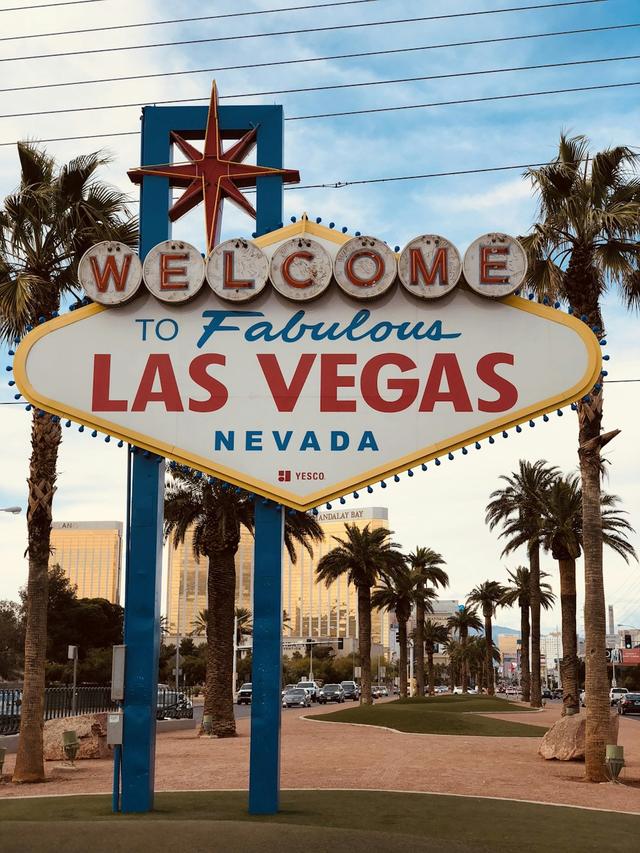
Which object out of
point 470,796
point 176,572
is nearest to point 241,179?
point 470,796

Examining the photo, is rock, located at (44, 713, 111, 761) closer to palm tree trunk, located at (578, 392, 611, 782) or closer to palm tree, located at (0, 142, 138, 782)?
palm tree, located at (0, 142, 138, 782)

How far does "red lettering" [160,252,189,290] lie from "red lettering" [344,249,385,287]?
2.48m

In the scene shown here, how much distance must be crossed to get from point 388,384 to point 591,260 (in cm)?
987

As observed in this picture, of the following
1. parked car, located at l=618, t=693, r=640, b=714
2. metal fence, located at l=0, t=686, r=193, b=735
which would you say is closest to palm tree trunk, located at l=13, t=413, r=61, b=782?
metal fence, located at l=0, t=686, r=193, b=735

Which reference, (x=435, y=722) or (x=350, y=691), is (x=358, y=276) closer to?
(x=435, y=722)

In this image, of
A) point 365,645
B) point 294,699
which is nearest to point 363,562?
point 365,645

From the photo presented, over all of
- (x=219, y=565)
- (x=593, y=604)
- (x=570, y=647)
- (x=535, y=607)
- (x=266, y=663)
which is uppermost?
(x=219, y=565)

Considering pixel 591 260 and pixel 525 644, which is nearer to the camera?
pixel 591 260

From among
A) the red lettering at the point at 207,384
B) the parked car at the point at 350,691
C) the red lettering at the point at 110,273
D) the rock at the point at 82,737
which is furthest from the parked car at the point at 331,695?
the red lettering at the point at 110,273

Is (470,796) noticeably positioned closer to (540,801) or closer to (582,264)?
(540,801)

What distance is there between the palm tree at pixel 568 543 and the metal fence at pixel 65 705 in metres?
17.7

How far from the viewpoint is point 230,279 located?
1477 cm

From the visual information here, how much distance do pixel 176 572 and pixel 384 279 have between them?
607 ft

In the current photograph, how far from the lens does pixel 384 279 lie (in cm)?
1461
